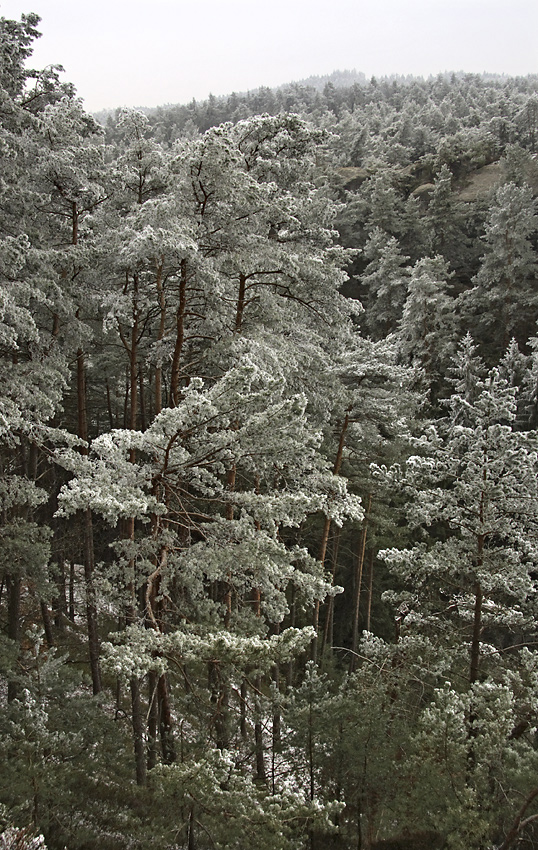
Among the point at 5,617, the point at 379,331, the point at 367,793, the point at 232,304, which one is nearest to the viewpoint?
the point at 367,793

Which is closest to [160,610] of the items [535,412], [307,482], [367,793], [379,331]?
[307,482]

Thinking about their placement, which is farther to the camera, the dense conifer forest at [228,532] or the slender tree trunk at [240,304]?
the slender tree trunk at [240,304]

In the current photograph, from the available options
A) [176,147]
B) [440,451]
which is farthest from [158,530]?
[176,147]

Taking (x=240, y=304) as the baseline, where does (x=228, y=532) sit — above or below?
below

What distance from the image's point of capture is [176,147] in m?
8.32

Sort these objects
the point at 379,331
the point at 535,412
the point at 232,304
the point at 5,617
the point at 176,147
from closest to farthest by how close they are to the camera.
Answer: the point at 176,147
the point at 232,304
the point at 5,617
the point at 535,412
the point at 379,331

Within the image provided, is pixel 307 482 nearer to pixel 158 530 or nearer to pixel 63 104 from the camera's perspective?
pixel 158 530

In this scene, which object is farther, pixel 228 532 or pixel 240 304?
pixel 240 304

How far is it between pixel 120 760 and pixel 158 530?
4.70 m

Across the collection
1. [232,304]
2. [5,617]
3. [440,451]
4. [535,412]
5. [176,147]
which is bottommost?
[5,617]

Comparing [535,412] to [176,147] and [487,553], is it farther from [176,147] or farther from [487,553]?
[176,147]

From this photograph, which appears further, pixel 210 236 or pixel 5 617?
pixel 5 617

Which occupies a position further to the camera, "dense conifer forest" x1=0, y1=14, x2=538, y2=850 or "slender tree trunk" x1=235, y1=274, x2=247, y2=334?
"slender tree trunk" x1=235, y1=274, x2=247, y2=334

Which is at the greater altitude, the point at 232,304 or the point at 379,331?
the point at 232,304
